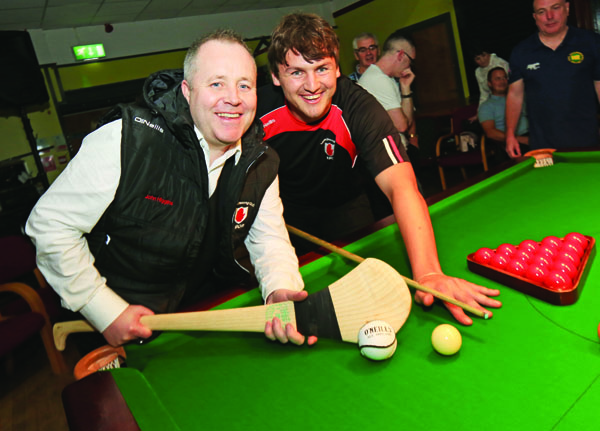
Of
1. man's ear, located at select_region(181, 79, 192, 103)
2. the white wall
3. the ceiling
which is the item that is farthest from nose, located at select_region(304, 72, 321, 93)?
the white wall

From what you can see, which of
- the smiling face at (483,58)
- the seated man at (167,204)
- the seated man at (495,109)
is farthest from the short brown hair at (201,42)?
the smiling face at (483,58)

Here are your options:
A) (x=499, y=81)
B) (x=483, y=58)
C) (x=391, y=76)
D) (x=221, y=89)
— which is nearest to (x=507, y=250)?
(x=221, y=89)

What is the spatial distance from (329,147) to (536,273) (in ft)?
4.01

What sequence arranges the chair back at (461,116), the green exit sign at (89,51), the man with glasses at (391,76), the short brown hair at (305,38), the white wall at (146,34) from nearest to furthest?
the short brown hair at (305,38) → the man with glasses at (391,76) → the chair back at (461,116) → the white wall at (146,34) → the green exit sign at (89,51)

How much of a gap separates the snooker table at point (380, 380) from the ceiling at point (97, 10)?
5.51 meters

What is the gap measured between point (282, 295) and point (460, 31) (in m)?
6.70

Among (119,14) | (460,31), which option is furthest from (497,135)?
(119,14)

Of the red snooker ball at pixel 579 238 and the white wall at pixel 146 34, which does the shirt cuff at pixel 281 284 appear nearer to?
the red snooker ball at pixel 579 238

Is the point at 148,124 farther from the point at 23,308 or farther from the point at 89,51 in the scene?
the point at 89,51

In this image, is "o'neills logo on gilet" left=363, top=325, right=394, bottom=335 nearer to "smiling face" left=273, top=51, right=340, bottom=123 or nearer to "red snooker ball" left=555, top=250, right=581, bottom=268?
"red snooker ball" left=555, top=250, right=581, bottom=268

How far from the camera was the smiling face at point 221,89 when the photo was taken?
55.5 inches

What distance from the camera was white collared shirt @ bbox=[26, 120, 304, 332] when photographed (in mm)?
1282

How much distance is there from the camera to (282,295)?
1.32 metres

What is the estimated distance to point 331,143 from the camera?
2.17 m
